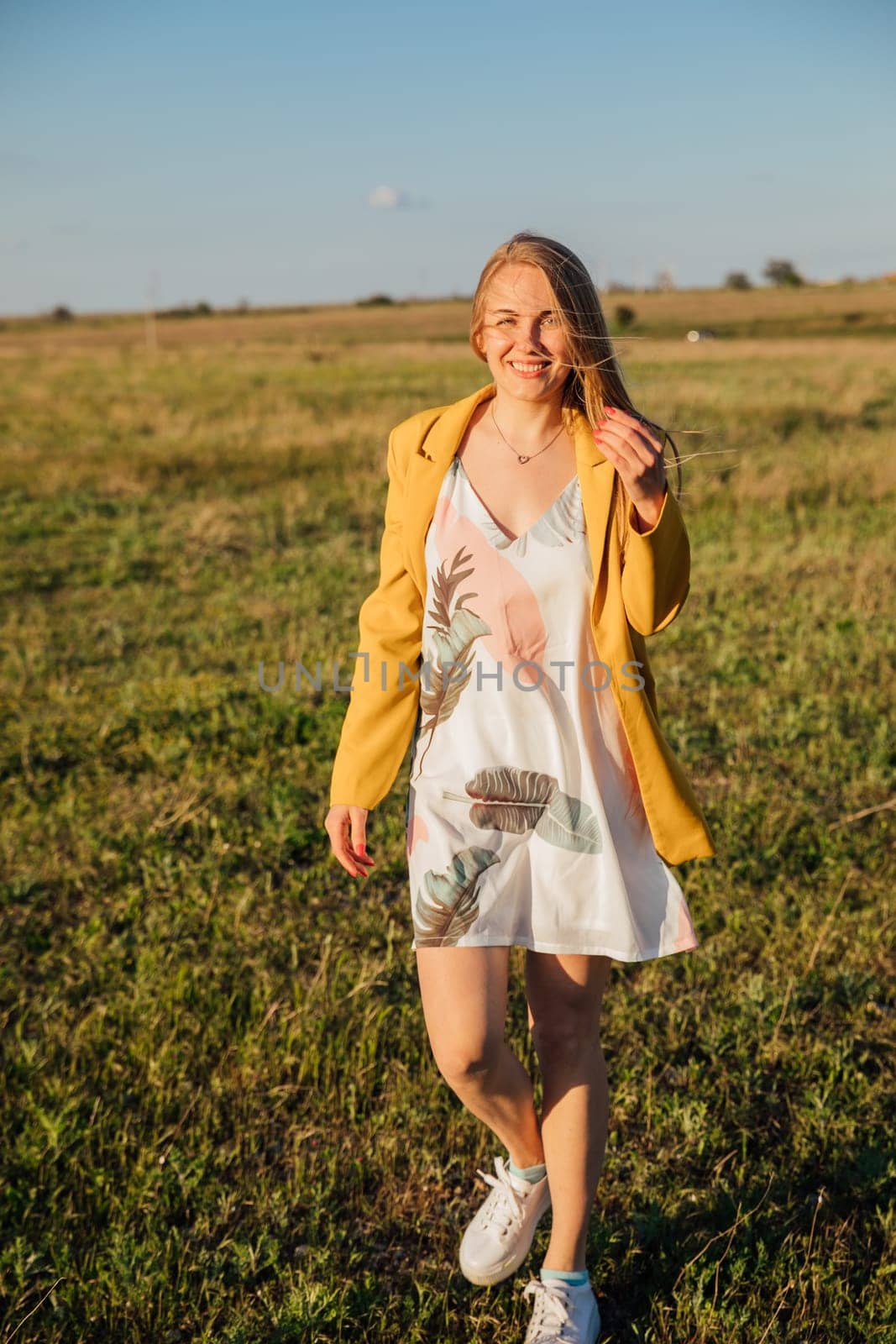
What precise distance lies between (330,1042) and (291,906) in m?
0.84

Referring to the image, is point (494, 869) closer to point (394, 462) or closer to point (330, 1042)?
point (394, 462)

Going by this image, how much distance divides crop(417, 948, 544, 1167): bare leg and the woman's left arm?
0.73 m

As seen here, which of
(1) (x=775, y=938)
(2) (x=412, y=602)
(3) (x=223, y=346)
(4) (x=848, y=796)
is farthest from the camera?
(3) (x=223, y=346)

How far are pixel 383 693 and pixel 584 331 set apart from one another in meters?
0.84

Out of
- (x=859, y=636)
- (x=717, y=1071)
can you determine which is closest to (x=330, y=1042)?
(x=717, y=1071)

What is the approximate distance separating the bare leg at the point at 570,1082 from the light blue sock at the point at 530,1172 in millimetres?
138

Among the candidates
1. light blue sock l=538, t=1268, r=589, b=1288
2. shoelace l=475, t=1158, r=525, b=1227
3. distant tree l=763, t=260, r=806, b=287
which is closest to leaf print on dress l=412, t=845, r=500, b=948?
shoelace l=475, t=1158, r=525, b=1227

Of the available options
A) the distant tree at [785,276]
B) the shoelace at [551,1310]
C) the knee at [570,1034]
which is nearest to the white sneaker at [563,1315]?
the shoelace at [551,1310]

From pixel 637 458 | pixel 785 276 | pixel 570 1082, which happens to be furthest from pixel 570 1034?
pixel 785 276

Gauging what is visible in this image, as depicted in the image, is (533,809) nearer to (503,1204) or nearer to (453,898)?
(453,898)

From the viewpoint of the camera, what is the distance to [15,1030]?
3.27 m

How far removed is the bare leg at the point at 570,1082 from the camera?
2172 millimetres

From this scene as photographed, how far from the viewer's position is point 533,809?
6.88 feet

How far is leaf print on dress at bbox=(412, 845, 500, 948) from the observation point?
2092 millimetres
